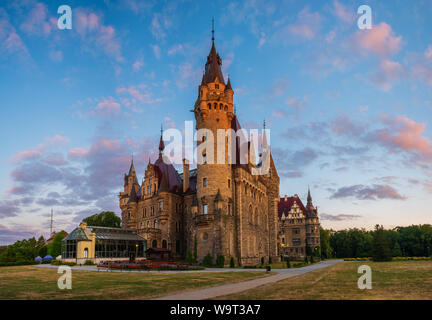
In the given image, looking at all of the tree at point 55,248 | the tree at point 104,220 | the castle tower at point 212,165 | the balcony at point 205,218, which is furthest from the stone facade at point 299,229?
the tree at point 55,248

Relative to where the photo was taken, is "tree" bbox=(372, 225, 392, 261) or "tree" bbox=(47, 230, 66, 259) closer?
"tree" bbox=(372, 225, 392, 261)

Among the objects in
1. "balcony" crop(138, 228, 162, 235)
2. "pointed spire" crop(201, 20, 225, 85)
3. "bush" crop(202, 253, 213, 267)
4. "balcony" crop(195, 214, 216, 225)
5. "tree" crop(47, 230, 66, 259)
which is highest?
"pointed spire" crop(201, 20, 225, 85)

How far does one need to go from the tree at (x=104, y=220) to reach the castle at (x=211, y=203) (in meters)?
11.3

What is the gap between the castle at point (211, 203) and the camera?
51.2 meters

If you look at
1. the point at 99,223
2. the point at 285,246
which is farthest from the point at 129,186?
the point at 285,246

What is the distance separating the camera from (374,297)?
49.6 feet

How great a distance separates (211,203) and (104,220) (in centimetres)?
4718

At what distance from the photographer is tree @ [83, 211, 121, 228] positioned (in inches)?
3406

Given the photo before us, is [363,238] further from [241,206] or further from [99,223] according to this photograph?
[99,223]

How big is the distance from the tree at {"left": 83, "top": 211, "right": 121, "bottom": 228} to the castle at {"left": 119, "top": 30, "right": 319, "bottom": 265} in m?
11.3

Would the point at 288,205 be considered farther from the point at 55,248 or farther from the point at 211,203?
the point at 55,248

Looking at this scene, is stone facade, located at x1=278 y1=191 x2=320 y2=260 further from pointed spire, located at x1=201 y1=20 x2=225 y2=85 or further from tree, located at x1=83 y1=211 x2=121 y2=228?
pointed spire, located at x1=201 y1=20 x2=225 y2=85

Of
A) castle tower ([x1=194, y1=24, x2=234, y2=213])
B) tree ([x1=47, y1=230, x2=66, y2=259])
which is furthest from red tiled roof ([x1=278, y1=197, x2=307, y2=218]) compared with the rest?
tree ([x1=47, y1=230, x2=66, y2=259])

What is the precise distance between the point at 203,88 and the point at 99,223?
50.9 m
